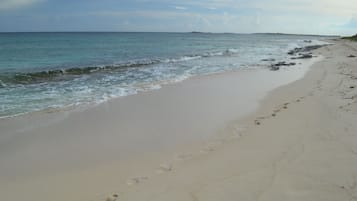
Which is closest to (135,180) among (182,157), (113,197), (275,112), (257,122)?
(113,197)

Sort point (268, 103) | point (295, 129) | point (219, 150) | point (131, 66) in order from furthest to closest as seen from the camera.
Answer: point (131, 66)
point (268, 103)
point (295, 129)
point (219, 150)

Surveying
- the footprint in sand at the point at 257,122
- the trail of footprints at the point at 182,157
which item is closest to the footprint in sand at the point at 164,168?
the trail of footprints at the point at 182,157

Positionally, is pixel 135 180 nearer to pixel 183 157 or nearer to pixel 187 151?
pixel 183 157

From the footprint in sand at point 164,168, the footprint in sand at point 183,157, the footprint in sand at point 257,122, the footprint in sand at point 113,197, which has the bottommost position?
the footprint in sand at point 113,197

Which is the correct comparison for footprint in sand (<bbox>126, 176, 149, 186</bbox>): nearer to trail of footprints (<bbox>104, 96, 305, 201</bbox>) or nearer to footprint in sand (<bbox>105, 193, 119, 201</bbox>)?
trail of footprints (<bbox>104, 96, 305, 201</bbox>)

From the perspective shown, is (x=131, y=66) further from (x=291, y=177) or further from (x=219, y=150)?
(x=291, y=177)

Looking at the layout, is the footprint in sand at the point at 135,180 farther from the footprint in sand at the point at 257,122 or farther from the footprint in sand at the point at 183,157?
the footprint in sand at the point at 257,122

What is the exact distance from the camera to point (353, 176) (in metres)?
4.89

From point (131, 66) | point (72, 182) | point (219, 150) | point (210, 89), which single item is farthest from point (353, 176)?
point (131, 66)

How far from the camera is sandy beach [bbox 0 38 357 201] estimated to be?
4758 millimetres

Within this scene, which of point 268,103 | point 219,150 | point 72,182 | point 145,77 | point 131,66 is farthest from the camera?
point 131,66

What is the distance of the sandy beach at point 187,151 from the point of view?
4758mm

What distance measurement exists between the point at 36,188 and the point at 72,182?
52 cm

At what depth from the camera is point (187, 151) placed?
648cm
